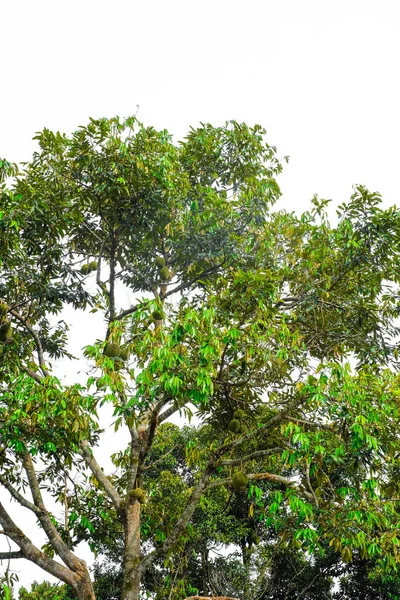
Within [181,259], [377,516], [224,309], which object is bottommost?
[377,516]

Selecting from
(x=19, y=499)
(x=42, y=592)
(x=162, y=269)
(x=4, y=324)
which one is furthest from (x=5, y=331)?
(x=42, y=592)

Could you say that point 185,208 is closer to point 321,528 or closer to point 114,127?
point 114,127

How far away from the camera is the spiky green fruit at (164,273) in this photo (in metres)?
9.84

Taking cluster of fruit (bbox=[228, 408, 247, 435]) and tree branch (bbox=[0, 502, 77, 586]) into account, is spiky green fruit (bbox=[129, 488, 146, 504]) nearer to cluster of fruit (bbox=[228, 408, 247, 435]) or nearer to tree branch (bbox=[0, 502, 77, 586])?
tree branch (bbox=[0, 502, 77, 586])

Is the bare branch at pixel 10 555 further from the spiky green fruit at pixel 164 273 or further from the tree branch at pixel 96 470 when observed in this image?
the spiky green fruit at pixel 164 273

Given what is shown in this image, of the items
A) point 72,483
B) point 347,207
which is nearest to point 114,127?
point 347,207

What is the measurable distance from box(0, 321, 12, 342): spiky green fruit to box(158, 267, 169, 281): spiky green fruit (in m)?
2.82

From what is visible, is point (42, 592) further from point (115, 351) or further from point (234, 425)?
point (115, 351)

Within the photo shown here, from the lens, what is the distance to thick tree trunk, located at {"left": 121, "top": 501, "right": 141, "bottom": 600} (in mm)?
8031

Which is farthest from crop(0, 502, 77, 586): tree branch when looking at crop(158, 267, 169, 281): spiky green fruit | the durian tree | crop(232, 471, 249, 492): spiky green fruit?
crop(158, 267, 169, 281): spiky green fruit

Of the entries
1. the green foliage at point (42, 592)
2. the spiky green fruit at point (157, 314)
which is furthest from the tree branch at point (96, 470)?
the green foliage at point (42, 592)

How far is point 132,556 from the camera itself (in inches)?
325

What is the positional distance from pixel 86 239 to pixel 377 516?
6.28 metres

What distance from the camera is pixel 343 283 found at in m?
8.79
